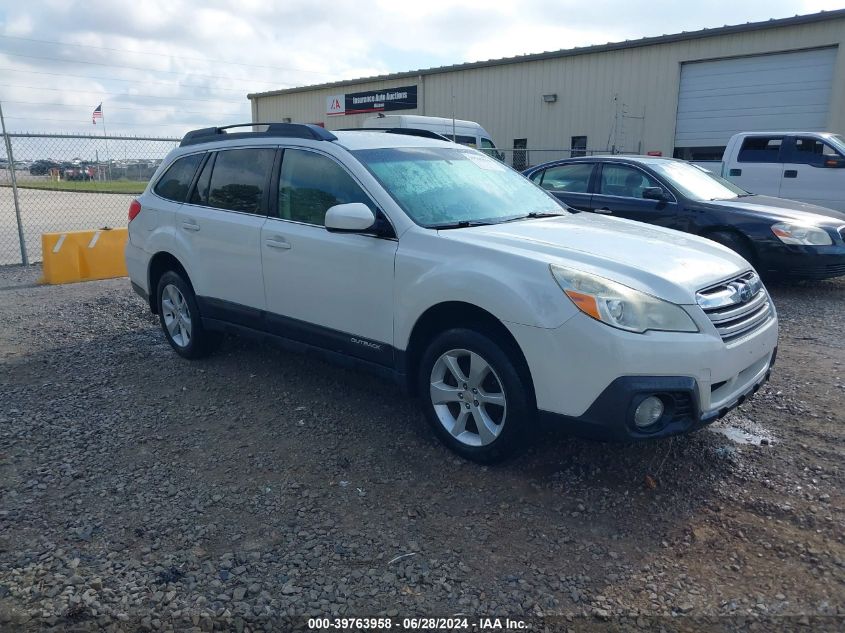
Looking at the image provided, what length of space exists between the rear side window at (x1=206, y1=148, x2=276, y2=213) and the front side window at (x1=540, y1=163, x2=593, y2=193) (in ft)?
17.1

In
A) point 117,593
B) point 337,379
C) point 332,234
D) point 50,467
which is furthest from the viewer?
point 337,379

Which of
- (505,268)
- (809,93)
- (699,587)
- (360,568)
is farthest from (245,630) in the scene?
(809,93)

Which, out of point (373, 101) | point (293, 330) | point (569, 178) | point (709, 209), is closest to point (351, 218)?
point (293, 330)

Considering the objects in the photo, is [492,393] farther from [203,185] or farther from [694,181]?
[694,181]

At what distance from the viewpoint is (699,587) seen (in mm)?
2758

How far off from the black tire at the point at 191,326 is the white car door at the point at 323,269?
98 centimetres

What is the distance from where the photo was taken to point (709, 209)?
26.3ft

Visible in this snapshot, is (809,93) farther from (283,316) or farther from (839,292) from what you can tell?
(283,316)

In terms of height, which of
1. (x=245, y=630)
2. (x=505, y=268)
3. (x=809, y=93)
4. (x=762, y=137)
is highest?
(x=809, y=93)

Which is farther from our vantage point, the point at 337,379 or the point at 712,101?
the point at 712,101

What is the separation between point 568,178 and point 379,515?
6980 millimetres

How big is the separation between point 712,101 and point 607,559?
1749 cm

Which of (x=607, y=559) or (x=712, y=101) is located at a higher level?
(x=712, y=101)

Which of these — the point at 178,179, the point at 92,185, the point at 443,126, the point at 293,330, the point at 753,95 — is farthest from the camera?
the point at 753,95
